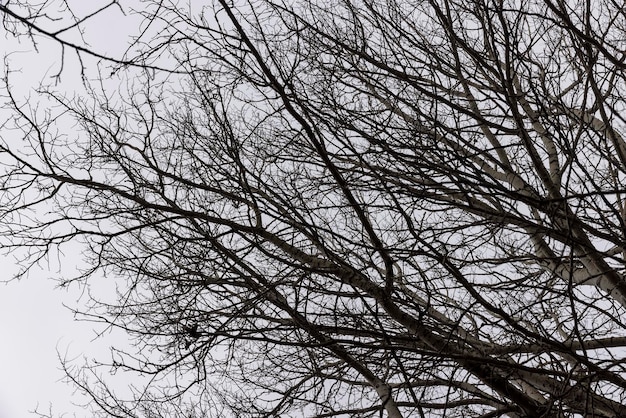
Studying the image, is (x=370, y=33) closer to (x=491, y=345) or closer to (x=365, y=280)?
(x=365, y=280)

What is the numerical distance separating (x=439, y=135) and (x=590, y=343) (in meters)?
1.69

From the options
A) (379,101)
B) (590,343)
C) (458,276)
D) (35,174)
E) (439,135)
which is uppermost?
(379,101)

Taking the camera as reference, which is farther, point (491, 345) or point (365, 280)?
point (491, 345)

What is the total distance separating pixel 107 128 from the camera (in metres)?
4.34

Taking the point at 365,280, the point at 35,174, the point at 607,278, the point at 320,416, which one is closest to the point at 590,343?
the point at 607,278

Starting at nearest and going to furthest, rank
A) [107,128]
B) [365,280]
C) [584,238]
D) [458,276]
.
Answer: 1. [458,276]
2. [365,280]
3. [584,238]
4. [107,128]

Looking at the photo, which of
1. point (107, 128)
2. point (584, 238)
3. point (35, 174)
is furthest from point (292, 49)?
point (584, 238)

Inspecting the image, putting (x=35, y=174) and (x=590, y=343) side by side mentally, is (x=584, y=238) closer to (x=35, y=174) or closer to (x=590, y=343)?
(x=590, y=343)

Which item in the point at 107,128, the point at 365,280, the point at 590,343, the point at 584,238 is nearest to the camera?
→ the point at 365,280

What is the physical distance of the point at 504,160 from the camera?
4.57m

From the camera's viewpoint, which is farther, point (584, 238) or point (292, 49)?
point (292, 49)

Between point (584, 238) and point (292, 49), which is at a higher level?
point (292, 49)

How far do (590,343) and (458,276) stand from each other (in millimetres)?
1468

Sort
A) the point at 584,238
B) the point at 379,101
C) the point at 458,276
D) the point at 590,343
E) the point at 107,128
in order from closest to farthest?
the point at 458,276 < the point at 584,238 < the point at 590,343 < the point at 107,128 < the point at 379,101
